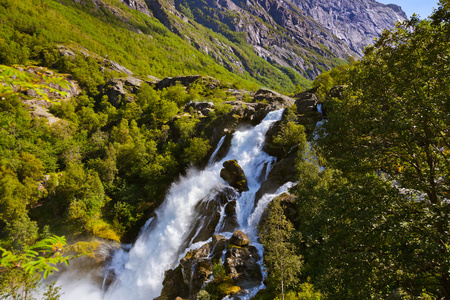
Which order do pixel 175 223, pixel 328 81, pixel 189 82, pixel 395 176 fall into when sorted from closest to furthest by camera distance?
pixel 395 176
pixel 175 223
pixel 328 81
pixel 189 82

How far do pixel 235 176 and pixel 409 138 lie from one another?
25430mm

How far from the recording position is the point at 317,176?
19312mm

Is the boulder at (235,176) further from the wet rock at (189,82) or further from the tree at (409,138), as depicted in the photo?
the wet rock at (189,82)

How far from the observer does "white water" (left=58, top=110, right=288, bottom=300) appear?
2748 centimetres

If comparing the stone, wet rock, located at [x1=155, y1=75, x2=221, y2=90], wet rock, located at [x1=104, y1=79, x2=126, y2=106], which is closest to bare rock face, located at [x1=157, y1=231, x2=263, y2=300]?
the stone

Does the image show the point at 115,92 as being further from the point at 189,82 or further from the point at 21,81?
the point at 21,81

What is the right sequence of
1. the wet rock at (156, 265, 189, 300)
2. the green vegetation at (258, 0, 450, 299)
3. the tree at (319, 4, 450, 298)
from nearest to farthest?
the tree at (319, 4, 450, 298)
the green vegetation at (258, 0, 450, 299)
the wet rock at (156, 265, 189, 300)

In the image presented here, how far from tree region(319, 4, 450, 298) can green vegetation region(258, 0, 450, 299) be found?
0.04 meters

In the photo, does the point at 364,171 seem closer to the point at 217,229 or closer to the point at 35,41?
the point at 217,229

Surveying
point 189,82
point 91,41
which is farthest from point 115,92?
point 91,41

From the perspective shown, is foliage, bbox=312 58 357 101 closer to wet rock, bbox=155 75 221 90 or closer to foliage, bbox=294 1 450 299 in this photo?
foliage, bbox=294 1 450 299

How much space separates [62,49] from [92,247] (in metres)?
94.5

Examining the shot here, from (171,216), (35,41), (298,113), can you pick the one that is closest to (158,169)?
(171,216)

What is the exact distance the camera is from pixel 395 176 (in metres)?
9.68
